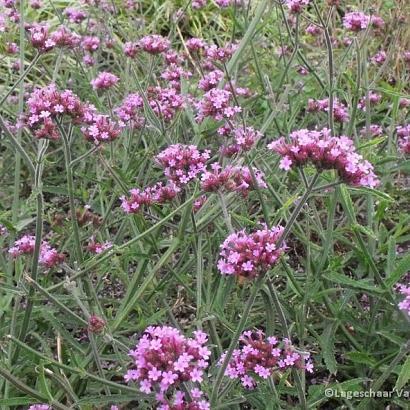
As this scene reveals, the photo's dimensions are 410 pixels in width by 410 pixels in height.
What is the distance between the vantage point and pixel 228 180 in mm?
1820

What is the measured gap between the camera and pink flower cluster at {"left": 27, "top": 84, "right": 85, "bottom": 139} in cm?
195

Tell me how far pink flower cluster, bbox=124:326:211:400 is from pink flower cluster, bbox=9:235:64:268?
666 millimetres

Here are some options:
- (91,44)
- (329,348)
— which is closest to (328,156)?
(329,348)

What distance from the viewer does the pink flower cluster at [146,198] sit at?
1960 millimetres

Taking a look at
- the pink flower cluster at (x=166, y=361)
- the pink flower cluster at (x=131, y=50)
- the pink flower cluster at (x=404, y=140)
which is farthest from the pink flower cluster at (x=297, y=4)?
the pink flower cluster at (x=166, y=361)

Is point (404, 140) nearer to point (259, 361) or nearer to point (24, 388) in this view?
point (259, 361)

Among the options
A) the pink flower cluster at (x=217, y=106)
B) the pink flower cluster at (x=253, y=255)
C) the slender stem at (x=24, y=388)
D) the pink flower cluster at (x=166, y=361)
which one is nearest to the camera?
the pink flower cluster at (x=166, y=361)

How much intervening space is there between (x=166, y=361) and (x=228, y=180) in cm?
63

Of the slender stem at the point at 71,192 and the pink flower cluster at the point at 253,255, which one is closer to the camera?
the pink flower cluster at the point at 253,255

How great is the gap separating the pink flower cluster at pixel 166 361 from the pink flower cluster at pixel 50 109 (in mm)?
835

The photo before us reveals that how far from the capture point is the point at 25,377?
2100mm

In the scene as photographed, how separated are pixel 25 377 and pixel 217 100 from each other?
108 cm

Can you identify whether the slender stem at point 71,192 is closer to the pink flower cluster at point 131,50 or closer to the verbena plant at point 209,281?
the verbena plant at point 209,281

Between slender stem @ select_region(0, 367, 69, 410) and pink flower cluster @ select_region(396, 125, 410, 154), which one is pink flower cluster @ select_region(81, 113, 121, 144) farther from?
pink flower cluster @ select_region(396, 125, 410, 154)
